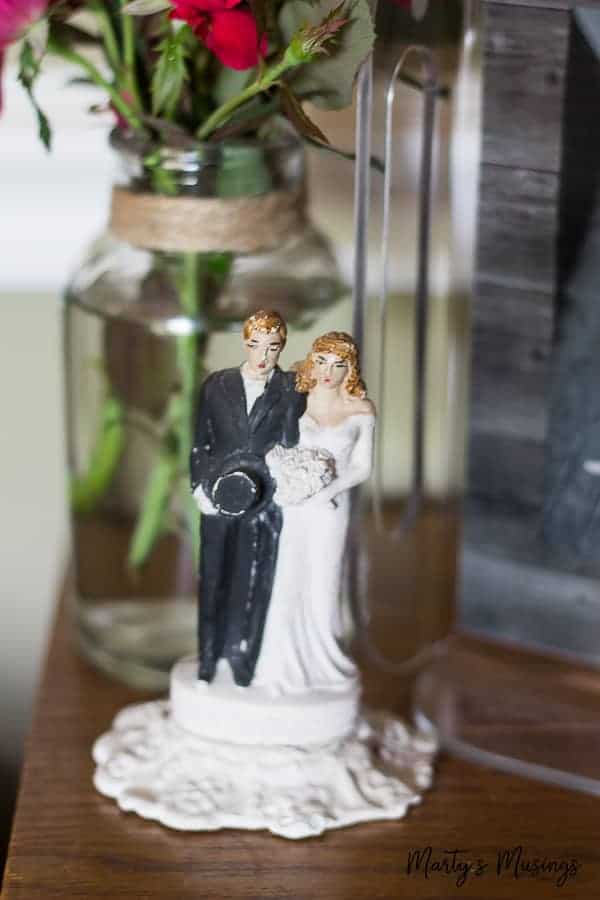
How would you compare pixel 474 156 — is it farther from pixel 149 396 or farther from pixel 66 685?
pixel 66 685

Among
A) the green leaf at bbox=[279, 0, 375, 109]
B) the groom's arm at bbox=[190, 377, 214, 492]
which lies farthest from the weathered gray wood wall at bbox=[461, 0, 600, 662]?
the groom's arm at bbox=[190, 377, 214, 492]

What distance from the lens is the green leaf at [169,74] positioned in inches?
27.3

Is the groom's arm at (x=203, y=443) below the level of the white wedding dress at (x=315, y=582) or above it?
above

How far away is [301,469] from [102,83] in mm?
250

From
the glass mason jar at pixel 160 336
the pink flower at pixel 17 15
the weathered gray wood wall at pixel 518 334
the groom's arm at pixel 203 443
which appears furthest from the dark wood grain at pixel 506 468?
the pink flower at pixel 17 15

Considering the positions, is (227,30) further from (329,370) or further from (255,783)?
(255,783)

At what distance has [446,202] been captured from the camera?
83 cm

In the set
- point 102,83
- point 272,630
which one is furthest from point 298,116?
point 272,630

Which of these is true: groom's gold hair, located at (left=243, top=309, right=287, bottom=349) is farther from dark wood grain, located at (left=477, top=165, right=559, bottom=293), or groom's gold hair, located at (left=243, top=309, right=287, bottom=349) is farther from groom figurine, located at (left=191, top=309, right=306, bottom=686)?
dark wood grain, located at (left=477, top=165, right=559, bottom=293)

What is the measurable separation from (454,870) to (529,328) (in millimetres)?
302

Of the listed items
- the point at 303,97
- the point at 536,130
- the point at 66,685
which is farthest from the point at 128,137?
the point at 66,685

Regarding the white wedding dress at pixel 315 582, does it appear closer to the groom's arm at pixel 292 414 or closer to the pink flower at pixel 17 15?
the groom's arm at pixel 292 414

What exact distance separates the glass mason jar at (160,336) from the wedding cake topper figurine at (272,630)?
0.15ft

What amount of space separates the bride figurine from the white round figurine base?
2 centimetres
